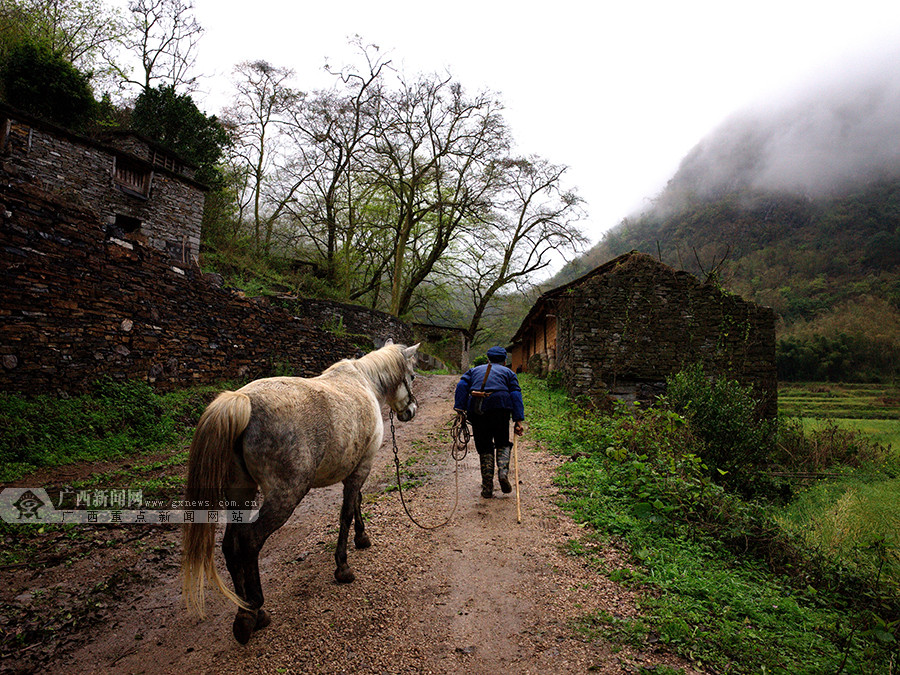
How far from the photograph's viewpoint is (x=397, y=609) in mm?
3037

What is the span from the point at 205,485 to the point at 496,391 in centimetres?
351

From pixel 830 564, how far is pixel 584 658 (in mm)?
3129

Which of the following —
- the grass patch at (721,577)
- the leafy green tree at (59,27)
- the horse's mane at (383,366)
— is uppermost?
the leafy green tree at (59,27)

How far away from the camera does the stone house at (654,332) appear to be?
1269 cm

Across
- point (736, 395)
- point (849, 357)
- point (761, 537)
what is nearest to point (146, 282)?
point (761, 537)

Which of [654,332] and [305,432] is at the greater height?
[654,332]

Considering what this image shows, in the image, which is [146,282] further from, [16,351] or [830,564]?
[830,564]

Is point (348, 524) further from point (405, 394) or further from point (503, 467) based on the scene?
point (503, 467)

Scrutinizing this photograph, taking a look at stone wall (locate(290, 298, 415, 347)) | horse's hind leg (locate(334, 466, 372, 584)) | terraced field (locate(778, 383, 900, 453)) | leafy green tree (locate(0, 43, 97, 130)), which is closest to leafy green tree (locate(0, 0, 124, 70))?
leafy green tree (locate(0, 43, 97, 130))

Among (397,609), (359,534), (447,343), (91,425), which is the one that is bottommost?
(397,609)

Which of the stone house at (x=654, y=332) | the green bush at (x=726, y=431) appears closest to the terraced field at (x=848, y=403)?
the stone house at (x=654, y=332)

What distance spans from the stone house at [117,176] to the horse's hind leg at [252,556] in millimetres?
10493

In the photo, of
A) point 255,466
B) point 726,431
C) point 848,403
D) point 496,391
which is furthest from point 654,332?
point 848,403

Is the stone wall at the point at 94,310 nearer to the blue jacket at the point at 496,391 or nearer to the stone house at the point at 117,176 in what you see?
the stone house at the point at 117,176
